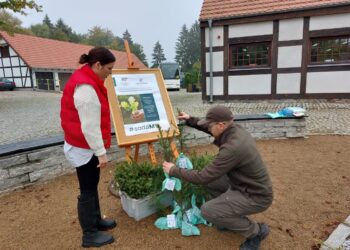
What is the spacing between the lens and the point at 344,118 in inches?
289

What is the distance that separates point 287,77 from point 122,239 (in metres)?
9.28

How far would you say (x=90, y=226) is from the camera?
2.41 metres

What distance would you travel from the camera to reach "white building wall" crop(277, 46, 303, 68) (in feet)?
32.5

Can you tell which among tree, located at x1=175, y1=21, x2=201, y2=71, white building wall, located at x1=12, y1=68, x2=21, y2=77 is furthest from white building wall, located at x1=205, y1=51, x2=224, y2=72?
tree, located at x1=175, y1=21, x2=201, y2=71

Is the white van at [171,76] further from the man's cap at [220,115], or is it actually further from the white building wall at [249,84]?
the man's cap at [220,115]

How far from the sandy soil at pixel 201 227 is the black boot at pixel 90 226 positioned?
9 cm

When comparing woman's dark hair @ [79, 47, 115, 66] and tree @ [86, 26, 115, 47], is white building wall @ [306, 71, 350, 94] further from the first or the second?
tree @ [86, 26, 115, 47]

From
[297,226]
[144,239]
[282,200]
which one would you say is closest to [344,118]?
[282,200]

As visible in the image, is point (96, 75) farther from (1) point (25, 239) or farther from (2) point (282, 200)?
(2) point (282, 200)

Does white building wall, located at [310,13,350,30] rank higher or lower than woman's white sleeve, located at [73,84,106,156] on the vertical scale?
higher

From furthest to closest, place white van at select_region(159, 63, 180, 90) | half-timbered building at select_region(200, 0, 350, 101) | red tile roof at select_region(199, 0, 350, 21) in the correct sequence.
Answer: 1. white van at select_region(159, 63, 180, 90)
2. half-timbered building at select_region(200, 0, 350, 101)
3. red tile roof at select_region(199, 0, 350, 21)

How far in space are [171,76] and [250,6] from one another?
1149cm

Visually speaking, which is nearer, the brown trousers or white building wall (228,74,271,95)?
the brown trousers

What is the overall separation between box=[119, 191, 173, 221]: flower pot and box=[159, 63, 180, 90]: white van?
61.0ft
